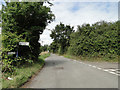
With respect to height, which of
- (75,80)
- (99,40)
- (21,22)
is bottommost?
(75,80)

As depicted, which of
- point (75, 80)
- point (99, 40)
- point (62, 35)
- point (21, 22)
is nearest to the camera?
point (75, 80)

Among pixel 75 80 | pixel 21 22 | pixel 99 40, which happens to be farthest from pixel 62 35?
pixel 75 80

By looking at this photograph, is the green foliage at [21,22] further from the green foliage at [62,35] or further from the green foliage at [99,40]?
the green foliage at [62,35]

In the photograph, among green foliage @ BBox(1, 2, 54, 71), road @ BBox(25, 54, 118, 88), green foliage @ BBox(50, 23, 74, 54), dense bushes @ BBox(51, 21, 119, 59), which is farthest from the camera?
green foliage @ BBox(50, 23, 74, 54)

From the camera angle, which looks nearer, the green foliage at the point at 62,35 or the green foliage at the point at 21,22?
the green foliage at the point at 21,22

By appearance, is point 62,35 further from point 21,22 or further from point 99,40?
point 21,22

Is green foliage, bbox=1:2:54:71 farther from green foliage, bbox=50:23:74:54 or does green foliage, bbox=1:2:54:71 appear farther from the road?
green foliage, bbox=50:23:74:54

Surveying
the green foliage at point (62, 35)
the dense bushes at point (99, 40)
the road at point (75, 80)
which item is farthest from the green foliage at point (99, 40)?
the green foliage at point (62, 35)

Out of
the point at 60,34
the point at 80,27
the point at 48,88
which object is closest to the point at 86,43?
the point at 80,27

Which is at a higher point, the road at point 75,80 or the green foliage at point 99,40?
A: the green foliage at point 99,40

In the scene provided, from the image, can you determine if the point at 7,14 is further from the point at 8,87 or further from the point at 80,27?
the point at 80,27

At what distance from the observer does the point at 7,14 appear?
8.35 m

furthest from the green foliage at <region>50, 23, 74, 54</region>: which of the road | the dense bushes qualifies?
the road

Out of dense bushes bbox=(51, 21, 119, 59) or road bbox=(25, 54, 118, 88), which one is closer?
road bbox=(25, 54, 118, 88)
